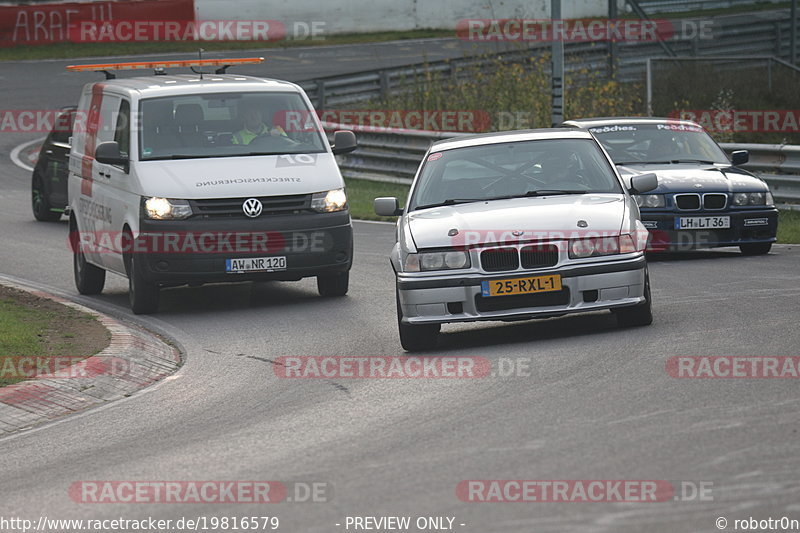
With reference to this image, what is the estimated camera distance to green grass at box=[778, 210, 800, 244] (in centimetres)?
1780

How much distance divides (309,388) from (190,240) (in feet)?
13.9

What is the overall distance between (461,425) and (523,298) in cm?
264

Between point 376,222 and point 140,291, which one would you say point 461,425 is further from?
point 376,222

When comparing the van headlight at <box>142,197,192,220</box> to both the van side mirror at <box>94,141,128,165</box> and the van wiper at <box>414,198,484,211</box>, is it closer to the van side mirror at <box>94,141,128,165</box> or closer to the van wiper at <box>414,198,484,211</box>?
the van side mirror at <box>94,141,128,165</box>

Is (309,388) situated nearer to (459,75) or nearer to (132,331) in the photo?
(132,331)

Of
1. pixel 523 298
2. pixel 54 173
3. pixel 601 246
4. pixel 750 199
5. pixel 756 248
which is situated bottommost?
pixel 756 248

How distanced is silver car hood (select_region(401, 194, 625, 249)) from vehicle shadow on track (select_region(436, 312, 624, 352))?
2.65 feet

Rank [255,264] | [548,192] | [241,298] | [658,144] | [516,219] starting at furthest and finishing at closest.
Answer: [658,144] < [241,298] < [255,264] < [548,192] < [516,219]

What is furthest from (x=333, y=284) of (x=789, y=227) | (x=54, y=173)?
(x=54, y=173)

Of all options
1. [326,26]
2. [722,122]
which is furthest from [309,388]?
[326,26]

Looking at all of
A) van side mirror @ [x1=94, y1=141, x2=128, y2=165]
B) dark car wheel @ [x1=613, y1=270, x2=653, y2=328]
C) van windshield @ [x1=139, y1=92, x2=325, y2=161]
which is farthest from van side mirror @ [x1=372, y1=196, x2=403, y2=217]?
van side mirror @ [x1=94, y1=141, x2=128, y2=165]

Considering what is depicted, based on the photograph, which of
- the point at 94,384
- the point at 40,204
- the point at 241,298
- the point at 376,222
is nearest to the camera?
the point at 94,384

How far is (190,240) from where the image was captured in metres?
13.8

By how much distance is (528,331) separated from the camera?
11586mm
